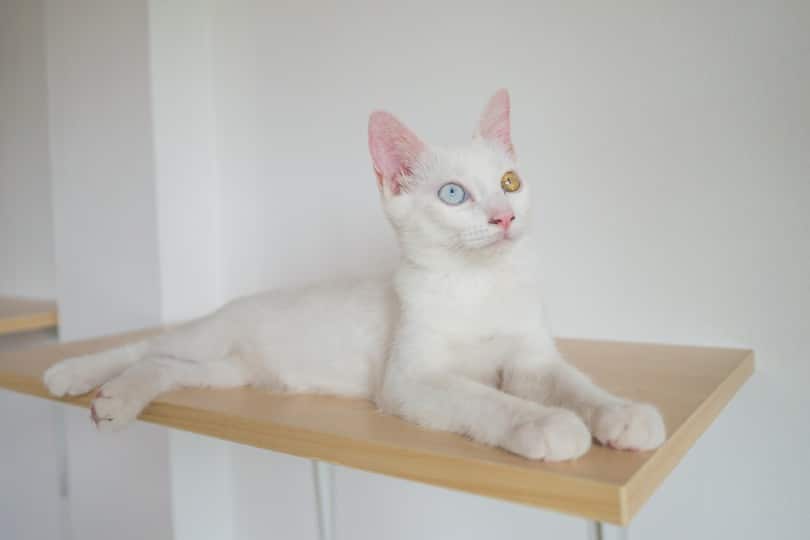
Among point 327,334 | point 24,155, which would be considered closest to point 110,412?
point 327,334

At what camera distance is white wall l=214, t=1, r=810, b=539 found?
0.99 metres

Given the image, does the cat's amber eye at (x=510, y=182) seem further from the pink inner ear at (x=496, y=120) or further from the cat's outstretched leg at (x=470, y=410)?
the cat's outstretched leg at (x=470, y=410)

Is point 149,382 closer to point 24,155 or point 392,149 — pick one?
point 392,149

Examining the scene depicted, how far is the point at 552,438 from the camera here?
55 cm

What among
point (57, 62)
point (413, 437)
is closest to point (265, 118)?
point (57, 62)

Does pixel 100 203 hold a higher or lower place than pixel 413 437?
higher

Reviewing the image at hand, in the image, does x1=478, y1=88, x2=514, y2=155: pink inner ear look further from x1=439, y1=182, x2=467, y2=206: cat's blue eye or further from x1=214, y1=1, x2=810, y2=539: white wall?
x1=214, y1=1, x2=810, y2=539: white wall

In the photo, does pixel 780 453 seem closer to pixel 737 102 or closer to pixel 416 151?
pixel 737 102

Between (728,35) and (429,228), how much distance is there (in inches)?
25.7

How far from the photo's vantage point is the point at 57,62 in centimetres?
163

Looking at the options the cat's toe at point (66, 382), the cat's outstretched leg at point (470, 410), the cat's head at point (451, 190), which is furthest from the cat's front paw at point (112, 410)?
the cat's head at point (451, 190)

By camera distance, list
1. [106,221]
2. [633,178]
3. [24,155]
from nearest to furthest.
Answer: [633,178] → [106,221] → [24,155]

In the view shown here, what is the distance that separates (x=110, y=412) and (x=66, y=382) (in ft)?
0.60

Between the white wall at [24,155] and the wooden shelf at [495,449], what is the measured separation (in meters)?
0.99
